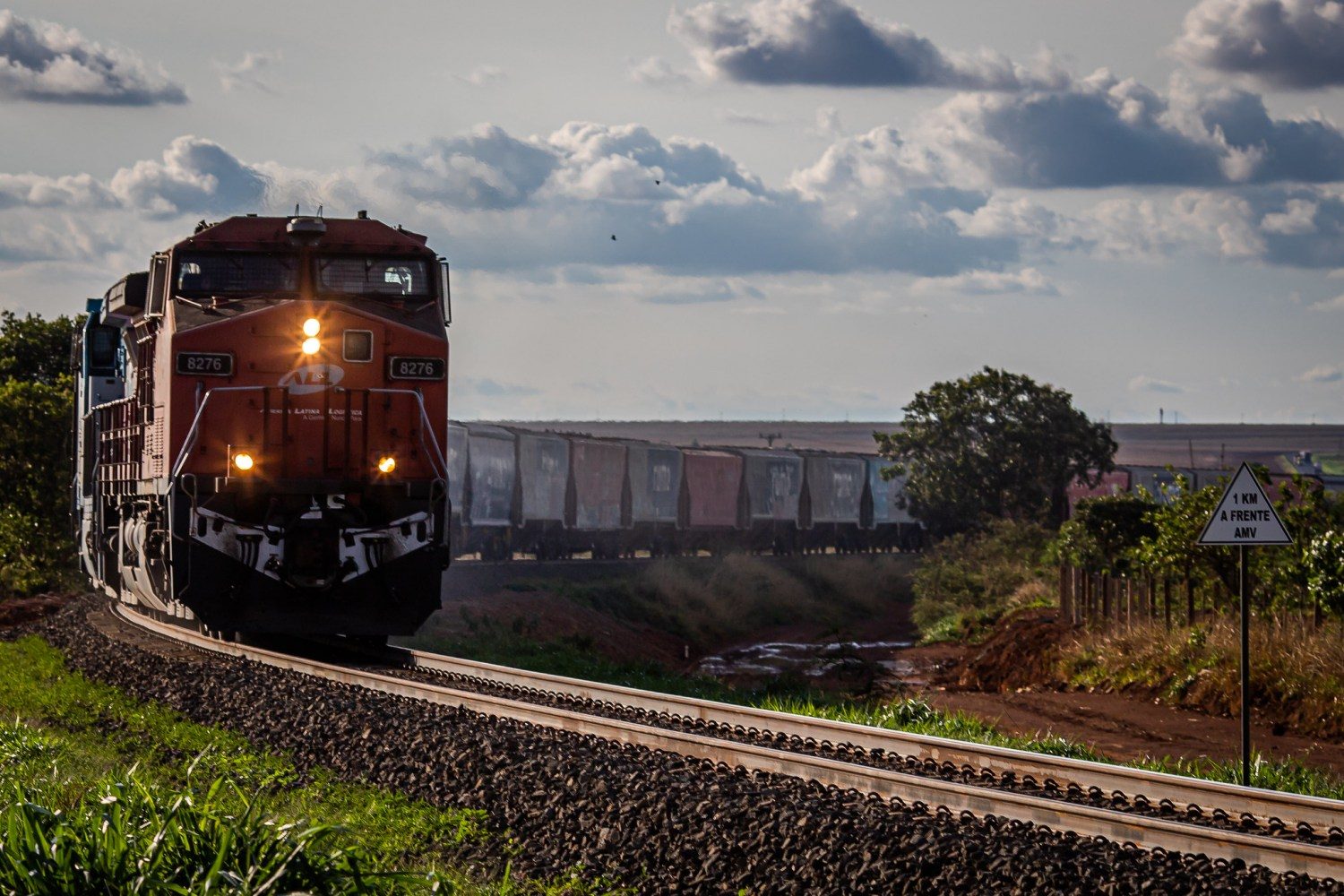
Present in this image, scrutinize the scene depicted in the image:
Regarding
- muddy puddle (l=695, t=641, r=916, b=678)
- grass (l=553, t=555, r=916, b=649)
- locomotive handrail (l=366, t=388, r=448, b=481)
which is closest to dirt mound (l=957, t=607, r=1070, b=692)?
muddy puddle (l=695, t=641, r=916, b=678)

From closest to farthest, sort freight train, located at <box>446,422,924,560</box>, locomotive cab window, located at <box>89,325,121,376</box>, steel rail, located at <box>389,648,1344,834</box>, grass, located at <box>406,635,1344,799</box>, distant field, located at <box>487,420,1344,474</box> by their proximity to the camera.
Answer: steel rail, located at <box>389,648,1344,834</box> → grass, located at <box>406,635,1344,799</box> → locomotive cab window, located at <box>89,325,121,376</box> → freight train, located at <box>446,422,924,560</box> → distant field, located at <box>487,420,1344,474</box>

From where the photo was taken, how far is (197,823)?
6.46m

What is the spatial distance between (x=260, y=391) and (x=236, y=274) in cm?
137

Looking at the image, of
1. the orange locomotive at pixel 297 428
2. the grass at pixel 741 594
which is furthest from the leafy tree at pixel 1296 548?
the grass at pixel 741 594

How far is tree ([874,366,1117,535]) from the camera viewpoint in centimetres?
4712

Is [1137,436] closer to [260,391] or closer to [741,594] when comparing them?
[741,594]

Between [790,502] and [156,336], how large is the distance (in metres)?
42.6

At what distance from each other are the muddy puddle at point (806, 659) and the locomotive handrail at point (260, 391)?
29.7ft

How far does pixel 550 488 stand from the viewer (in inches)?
1806

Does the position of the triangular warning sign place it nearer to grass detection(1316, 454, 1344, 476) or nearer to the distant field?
grass detection(1316, 454, 1344, 476)

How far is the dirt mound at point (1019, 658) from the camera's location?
21516 mm

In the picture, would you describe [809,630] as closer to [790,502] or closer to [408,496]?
[790,502]

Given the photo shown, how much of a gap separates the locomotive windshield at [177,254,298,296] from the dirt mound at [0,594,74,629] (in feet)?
35.0

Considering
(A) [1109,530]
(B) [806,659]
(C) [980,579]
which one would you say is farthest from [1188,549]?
(C) [980,579]
